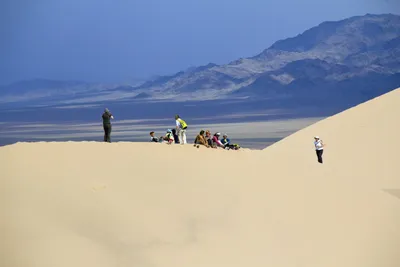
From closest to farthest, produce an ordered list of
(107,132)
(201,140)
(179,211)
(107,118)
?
1. (179,211)
2. (107,118)
3. (107,132)
4. (201,140)

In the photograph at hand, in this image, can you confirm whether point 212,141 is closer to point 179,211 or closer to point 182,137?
point 182,137

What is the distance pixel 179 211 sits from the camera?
18641 mm

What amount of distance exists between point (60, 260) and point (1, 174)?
395 cm

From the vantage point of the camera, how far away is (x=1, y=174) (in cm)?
1875

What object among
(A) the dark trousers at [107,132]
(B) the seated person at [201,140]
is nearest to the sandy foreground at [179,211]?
(B) the seated person at [201,140]

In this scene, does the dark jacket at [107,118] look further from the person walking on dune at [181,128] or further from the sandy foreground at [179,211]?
the person walking on dune at [181,128]

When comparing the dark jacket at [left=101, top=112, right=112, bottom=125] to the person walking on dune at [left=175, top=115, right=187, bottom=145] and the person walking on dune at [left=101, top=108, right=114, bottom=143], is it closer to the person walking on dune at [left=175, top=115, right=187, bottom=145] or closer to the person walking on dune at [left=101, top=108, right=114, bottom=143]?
the person walking on dune at [left=101, top=108, right=114, bottom=143]

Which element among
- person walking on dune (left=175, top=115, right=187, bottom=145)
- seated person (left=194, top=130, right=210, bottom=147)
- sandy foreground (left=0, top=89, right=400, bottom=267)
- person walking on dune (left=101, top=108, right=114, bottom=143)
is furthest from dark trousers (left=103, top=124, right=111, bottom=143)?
seated person (left=194, top=130, right=210, bottom=147)

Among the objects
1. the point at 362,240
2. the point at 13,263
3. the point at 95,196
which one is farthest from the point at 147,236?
the point at 362,240

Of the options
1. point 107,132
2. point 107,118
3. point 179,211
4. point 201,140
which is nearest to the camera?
point 179,211

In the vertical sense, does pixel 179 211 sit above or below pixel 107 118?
below

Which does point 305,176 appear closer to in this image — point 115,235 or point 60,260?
point 115,235

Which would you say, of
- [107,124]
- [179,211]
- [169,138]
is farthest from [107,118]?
[179,211]

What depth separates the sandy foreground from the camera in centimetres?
1656
